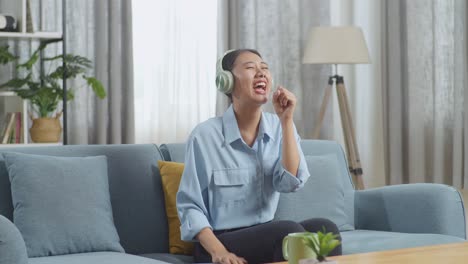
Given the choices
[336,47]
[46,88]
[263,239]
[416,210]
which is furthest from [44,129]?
[263,239]

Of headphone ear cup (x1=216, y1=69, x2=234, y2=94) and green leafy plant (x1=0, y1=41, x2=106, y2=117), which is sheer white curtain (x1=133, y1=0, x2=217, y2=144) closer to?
green leafy plant (x1=0, y1=41, x2=106, y2=117)

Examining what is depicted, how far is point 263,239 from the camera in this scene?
255 centimetres

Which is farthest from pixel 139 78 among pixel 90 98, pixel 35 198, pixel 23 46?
pixel 35 198

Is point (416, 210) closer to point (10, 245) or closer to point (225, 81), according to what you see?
point (225, 81)

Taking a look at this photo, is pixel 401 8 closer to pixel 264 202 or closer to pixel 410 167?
pixel 410 167

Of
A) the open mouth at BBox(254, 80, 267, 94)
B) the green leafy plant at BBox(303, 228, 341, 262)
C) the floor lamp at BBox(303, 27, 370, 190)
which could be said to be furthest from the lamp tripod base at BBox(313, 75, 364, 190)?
the green leafy plant at BBox(303, 228, 341, 262)

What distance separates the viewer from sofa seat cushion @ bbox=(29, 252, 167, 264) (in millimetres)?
2600

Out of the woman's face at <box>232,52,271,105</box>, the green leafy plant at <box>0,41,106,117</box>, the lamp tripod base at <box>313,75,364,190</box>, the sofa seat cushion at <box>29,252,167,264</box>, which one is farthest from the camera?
the lamp tripod base at <box>313,75,364,190</box>

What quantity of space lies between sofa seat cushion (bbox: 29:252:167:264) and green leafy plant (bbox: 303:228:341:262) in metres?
0.96

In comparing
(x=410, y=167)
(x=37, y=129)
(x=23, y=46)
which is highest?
(x=23, y=46)

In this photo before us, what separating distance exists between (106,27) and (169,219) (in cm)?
198

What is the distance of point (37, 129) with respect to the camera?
4.38 metres

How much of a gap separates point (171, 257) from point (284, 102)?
66 cm

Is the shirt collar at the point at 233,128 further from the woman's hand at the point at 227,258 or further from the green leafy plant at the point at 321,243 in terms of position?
the green leafy plant at the point at 321,243
